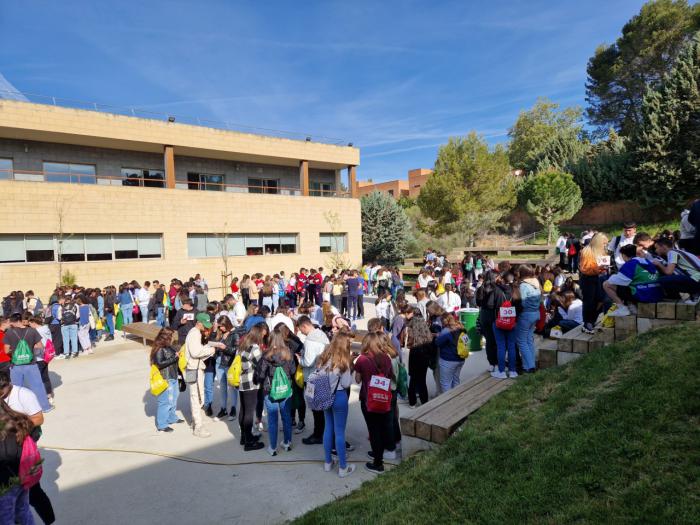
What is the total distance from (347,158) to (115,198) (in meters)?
15.1

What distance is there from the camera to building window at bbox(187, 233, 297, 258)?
79.5 feet

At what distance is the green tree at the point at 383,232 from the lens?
34.1 m

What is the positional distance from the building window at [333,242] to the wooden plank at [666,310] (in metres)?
24.4

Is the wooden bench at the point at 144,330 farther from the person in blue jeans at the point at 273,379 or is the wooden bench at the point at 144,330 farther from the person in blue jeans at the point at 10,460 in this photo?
the person in blue jeans at the point at 10,460

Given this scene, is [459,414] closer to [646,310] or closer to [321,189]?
[646,310]

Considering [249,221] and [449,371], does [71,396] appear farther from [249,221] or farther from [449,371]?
[249,221]

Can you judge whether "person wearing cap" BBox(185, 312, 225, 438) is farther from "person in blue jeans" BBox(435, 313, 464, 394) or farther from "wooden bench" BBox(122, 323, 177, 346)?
"wooden bench" BBox(122, 323, 177, 346)

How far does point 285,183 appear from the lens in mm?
29578

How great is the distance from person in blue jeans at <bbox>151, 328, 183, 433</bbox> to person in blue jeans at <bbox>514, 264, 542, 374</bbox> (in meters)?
5.28

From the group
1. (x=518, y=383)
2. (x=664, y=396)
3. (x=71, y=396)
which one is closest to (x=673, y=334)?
(x=664, y=396)

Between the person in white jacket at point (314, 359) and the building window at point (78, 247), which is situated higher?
the building window at point (78, 247)

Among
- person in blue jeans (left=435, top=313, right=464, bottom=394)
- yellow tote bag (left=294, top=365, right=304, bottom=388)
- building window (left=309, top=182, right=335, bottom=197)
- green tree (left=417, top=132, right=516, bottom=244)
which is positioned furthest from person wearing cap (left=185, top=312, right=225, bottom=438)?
green tree (left=417, top=132, right=516, bottom=244)

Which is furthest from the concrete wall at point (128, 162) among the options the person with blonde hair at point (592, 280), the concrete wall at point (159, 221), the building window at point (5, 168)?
the person with blonde hair at point (592, 280)

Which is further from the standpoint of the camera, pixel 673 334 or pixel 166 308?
pixel 166 308
